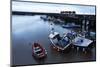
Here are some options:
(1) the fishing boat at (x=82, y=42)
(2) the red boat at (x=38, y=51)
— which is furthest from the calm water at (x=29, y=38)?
(1) the fishing boat at (x=82, y=42)

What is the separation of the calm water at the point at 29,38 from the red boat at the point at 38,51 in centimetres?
4

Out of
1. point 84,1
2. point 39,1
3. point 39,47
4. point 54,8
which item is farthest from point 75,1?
point 39,47

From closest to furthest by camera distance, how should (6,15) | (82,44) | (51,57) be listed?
(6,15), (51,57), (82,44)

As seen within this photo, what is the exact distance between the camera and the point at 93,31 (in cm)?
244

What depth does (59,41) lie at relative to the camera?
90.2 inches

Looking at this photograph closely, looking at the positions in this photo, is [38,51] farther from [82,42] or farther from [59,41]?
[82,42]

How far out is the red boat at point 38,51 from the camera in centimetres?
218

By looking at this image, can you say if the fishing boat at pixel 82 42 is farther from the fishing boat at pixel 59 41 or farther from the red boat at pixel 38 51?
the red boat at pixel 38 51

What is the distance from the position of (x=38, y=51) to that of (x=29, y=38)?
0.18 metres

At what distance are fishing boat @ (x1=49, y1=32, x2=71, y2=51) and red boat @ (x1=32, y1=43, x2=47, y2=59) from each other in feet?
0.47

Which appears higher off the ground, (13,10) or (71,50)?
(13,10)

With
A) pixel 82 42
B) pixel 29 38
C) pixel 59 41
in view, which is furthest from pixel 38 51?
pixel 82 42

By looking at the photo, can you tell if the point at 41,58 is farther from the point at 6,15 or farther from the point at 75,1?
the point at 75,1

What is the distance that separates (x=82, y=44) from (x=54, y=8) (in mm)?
572
